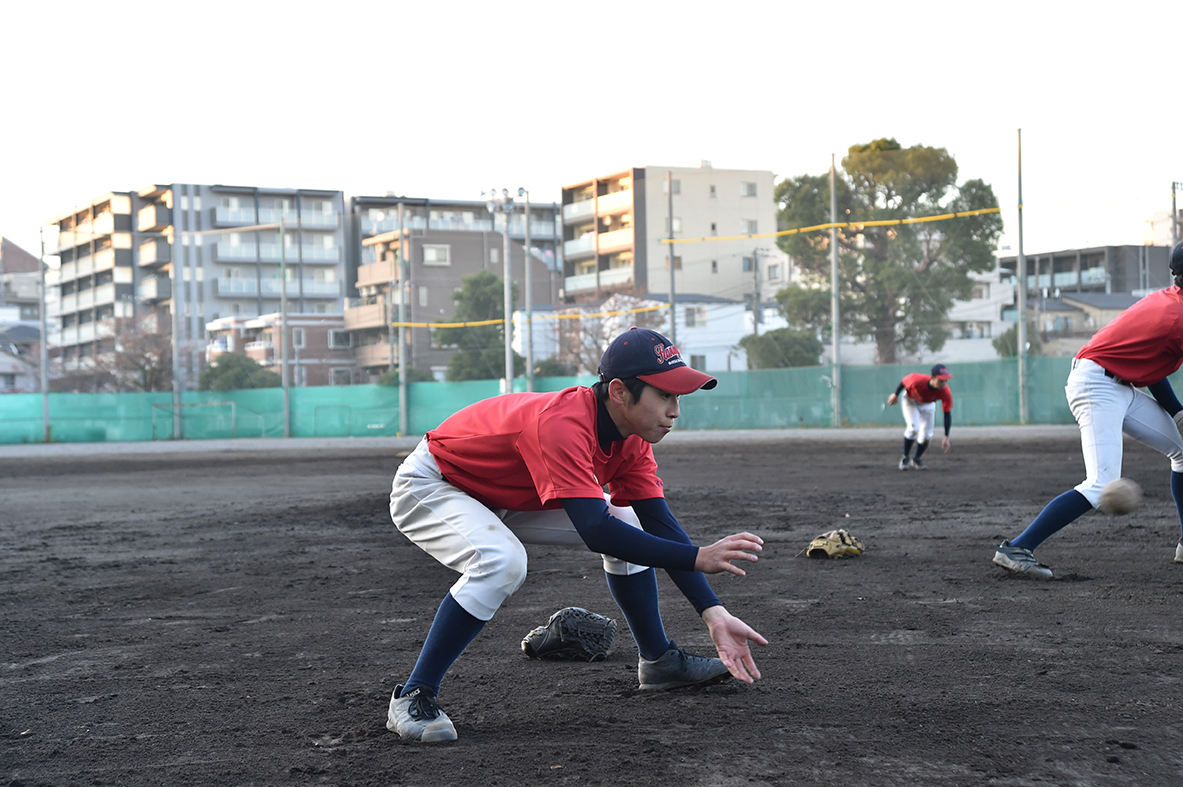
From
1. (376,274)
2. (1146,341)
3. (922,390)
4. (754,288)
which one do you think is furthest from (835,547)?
(376,274)

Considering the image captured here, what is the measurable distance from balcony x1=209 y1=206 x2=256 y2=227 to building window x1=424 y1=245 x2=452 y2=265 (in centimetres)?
1691

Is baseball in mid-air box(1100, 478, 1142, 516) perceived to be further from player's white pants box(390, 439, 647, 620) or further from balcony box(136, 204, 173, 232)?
balcony box(136, 204, 173, 232)

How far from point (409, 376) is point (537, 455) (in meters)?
35.4

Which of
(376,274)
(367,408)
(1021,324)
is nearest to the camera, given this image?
(1021,324)

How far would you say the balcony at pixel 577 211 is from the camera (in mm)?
64125

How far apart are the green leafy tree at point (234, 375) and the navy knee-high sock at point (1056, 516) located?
35.4m

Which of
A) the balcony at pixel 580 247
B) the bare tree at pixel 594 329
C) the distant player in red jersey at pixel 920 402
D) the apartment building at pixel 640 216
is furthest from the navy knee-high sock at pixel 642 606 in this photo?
the balcony at pixel 580 247

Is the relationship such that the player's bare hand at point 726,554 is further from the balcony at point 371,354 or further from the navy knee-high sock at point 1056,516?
the balcony at point 371,354

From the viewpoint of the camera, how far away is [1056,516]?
576 centimetres

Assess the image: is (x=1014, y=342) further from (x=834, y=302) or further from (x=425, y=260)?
(x=425, y=260)

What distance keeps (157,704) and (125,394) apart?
3565 cm

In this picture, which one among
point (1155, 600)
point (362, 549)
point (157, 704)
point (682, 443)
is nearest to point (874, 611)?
point (1155, 600)

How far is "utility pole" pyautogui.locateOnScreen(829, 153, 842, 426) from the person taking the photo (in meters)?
30.0

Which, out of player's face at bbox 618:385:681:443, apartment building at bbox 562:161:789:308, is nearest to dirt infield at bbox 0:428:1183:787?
player's face at bbox 618:385:681:443
